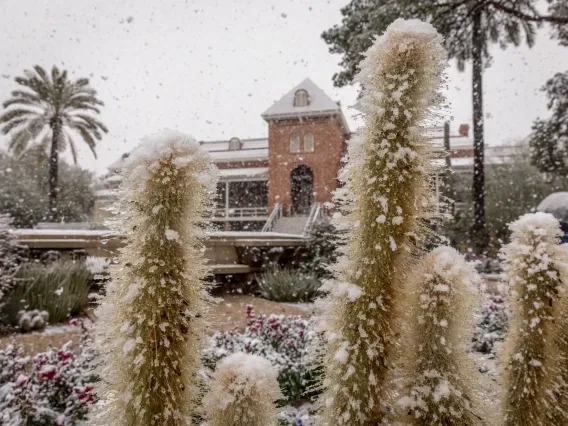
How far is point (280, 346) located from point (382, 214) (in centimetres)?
422

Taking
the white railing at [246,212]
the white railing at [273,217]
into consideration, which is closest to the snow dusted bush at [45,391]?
the white railing at [273,217]

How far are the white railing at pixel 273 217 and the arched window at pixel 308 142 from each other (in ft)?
12.9

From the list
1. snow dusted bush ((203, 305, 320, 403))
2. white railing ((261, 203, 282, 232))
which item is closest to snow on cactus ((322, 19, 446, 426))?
snow dusted bush ((203, 305, 320, 403))

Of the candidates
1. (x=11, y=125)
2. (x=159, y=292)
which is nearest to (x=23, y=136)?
(x=11, y=125)

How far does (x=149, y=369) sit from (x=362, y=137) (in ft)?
1.39

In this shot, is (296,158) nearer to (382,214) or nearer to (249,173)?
(249,173)

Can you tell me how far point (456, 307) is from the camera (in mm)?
662

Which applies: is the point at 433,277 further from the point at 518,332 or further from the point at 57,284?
the point at 57,284

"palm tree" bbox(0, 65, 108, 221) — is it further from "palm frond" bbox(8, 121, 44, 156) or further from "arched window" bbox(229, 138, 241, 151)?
"arched window" bbox(229, 138, 241, 151)

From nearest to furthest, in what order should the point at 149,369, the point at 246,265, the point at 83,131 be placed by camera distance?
the point at 149,369 < the point at 246,265 < the point at 83,131

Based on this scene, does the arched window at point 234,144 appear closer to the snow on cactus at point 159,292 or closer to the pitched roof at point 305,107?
the pitched roof at point 305,107

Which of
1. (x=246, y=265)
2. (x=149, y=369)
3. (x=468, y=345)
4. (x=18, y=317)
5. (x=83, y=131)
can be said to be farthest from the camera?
(x=83, y=131)

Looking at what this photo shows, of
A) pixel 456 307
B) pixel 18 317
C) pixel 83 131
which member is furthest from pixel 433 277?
pixel 83 131

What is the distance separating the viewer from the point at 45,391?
3.15 metres
